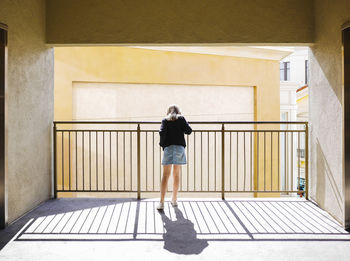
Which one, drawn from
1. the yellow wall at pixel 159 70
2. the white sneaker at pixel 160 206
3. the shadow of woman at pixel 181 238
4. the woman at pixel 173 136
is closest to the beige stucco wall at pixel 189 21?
the woman at pixel 173 136

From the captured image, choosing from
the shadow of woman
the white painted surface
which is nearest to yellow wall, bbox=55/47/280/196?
the white painted surface

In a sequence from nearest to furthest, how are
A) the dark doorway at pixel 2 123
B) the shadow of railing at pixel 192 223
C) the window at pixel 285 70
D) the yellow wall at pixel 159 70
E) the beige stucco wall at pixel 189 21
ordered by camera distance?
the shadow of railing at pixel 192 223
the dark doorway at pixel 2 123
the beige stucco wall at pixel 189 21
the yellow wall at pixel 159 70
the window at pixel 285 70

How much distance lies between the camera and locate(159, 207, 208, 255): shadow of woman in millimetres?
2781

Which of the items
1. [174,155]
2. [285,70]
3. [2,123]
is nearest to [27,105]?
[2,123]

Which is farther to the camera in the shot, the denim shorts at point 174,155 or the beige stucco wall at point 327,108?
the denim shorts at point 174,155

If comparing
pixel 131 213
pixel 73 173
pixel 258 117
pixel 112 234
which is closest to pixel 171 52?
pixel 258 117

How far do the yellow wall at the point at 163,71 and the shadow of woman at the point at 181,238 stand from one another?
13.8 feet

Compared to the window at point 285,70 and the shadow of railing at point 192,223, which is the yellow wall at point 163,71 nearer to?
the shadow of railing at point 192,223

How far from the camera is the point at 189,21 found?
4.36 m

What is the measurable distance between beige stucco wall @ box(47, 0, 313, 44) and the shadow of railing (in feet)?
7.49

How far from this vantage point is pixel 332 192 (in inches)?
146

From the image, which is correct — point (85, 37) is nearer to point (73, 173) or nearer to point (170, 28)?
point (170, 28)

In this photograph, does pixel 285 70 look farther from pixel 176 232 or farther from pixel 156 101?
pixel 176 232

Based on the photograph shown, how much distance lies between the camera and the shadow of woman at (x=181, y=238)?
2.78 metres
